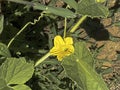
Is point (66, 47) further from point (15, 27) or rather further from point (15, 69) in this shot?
point (15, 27)

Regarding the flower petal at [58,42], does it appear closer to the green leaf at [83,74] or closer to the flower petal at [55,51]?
the flower petal at [55,51]

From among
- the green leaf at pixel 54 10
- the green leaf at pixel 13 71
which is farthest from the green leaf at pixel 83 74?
the green leaf at pixel 54 10

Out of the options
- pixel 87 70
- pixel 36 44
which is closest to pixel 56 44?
pixel 87 70

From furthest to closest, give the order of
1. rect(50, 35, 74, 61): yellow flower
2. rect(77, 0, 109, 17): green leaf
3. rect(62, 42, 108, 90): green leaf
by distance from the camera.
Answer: rect(50, 35, 74, 61): yellow flower < rect(77, 0, 109, 17): green leaf < rect(62, 42, 108, 90): green leaf

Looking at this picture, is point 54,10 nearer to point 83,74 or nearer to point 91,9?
point 91,9

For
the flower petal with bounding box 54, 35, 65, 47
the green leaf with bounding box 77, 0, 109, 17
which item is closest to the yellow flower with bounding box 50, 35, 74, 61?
the flower petal with bounding box 54, 35, 65, 47

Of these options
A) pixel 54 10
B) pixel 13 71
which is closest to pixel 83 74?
pixel 13 71

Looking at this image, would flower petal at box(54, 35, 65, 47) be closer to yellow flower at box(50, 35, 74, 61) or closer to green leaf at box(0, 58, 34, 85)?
yellow flower at box(50, 35, 74, 61)
